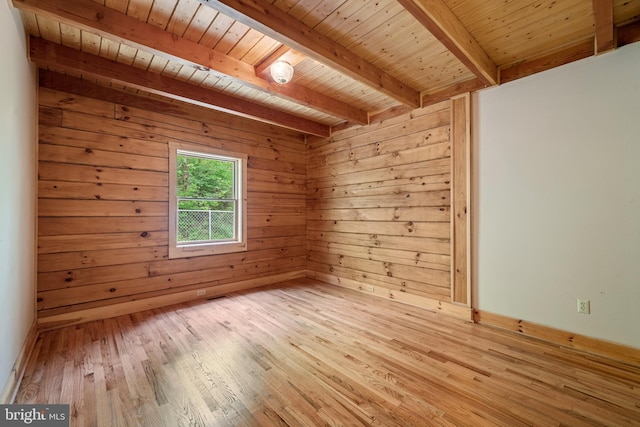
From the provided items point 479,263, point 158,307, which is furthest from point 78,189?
point 479,263

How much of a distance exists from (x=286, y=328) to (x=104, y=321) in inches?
78.7

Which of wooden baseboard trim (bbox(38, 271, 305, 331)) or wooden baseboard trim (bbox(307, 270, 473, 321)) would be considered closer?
wooden baseboard trim (bbox(38, 271, 305, 331))

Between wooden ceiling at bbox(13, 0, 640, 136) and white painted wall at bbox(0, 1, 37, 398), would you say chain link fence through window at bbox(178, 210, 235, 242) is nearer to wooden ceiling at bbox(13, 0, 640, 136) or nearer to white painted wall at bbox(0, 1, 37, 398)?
white painted wall at bbox(0, 1, 37, 398)

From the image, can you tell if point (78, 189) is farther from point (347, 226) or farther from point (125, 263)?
point (347, 226)

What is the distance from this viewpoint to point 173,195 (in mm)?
3387

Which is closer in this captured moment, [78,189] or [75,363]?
[75,363]

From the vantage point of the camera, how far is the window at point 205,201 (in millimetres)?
3438

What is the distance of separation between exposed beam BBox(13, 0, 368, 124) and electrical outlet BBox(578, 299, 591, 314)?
10.9 ft

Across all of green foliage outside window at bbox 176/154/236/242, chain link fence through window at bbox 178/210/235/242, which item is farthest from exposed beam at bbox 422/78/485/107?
chain link fence through window at bbox 178/210/235/242

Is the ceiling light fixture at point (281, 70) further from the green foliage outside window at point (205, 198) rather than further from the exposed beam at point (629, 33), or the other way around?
the exposed beam at point (629, 33)

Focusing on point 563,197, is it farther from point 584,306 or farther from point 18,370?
point 18,370

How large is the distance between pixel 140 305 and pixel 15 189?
1831 mm

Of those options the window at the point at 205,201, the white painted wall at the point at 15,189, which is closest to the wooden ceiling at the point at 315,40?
the white painted wall at the point at 15,189

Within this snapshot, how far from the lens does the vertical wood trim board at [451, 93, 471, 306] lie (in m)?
2.87
